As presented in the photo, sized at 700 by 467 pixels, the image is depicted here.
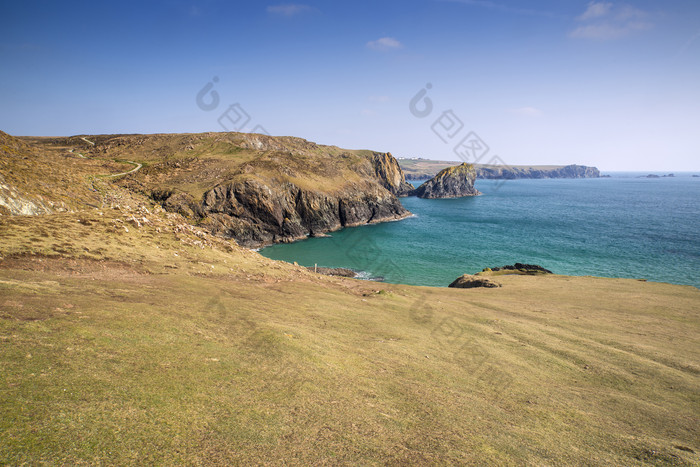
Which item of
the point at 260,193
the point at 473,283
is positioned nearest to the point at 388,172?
the point at 260,193

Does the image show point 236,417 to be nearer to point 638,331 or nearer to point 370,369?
point 370,369

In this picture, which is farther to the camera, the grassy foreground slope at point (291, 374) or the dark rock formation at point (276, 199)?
the dark rock formation at point (276, 199)

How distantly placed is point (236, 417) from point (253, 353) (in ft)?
11.3

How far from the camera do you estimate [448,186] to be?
18375cm

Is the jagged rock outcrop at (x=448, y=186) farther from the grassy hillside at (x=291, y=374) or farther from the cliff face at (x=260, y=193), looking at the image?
the grassy hillside at (x=291, y=374)

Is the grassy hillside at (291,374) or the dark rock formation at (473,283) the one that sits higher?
the grassy hillside at (291,374)

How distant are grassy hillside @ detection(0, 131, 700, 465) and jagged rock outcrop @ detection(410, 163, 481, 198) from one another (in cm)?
16580

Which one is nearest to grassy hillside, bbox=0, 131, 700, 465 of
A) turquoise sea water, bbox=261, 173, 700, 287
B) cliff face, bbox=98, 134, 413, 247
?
turquoise sea water, bbox=261, 173, 700, 287

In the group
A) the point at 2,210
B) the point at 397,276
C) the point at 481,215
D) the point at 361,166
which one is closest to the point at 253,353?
the point at 2,210

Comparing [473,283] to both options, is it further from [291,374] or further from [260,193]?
[260,193]

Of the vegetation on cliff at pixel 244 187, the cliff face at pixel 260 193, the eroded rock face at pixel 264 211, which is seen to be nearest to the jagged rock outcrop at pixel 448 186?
the vegetation on cliff at pixel 244 187

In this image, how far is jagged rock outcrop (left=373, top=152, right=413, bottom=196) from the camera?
183462mm

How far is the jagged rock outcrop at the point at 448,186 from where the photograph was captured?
598ft

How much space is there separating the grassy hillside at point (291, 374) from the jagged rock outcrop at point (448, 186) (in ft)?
544
